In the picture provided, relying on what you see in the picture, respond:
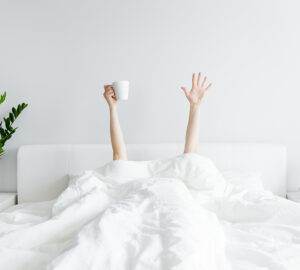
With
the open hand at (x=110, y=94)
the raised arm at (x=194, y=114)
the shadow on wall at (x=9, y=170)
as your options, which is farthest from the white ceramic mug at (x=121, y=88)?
the shadow on wall at (x=9, y=170)

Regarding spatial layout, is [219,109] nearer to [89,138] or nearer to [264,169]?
[264,169]

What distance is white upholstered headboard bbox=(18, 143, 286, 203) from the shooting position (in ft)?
8.16

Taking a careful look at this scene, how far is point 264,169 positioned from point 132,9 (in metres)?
1.53

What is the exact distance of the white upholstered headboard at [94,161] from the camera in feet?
8.16

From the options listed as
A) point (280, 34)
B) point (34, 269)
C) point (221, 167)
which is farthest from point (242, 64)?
point (34, 269)

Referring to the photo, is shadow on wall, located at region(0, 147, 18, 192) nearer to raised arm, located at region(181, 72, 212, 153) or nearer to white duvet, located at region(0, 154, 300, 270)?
white duvet, located at region(0, 154, 300, 270)

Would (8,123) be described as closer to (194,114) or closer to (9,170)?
(9,170)

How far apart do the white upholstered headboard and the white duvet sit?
491mm

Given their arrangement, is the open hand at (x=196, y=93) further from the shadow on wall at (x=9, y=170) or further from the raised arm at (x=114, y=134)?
the shadow on wall at (x=9, y=170)

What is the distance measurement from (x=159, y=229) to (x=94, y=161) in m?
1.43

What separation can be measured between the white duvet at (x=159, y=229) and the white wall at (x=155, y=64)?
2.37 feet

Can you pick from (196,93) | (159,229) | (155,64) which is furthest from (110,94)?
(159,229)

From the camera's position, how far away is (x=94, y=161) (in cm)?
250

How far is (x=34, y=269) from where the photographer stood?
104cm
